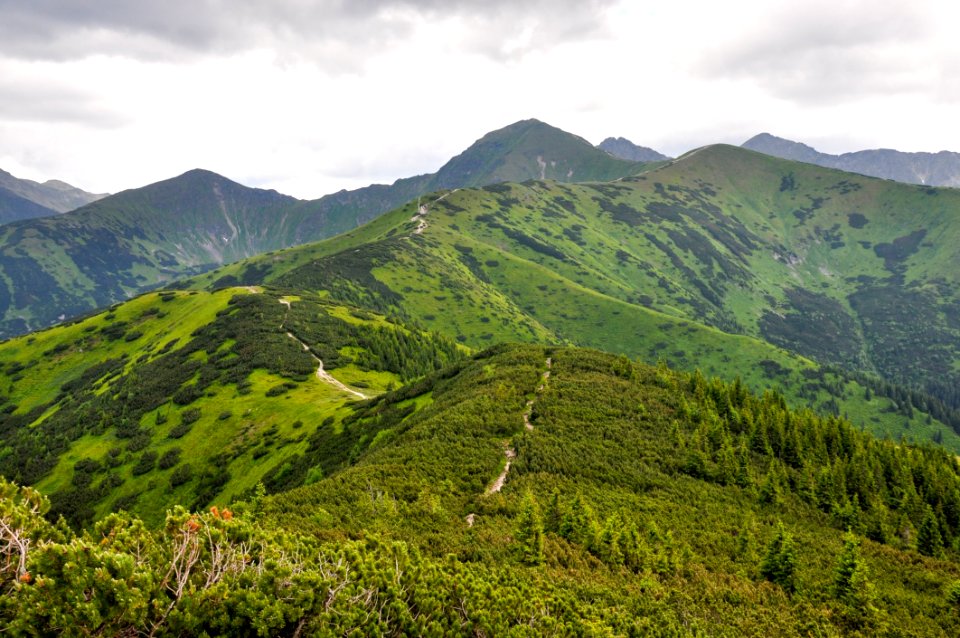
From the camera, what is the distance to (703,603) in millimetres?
29672

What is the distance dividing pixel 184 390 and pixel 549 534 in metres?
106

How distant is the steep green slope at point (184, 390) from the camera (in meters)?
82.4

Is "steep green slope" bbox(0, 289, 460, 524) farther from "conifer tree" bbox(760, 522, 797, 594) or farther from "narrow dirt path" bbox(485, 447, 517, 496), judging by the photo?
"conifer tree" bbox(760, 522, 797, 594)

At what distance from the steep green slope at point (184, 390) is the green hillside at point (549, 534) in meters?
24.8

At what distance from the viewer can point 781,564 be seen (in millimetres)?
34781

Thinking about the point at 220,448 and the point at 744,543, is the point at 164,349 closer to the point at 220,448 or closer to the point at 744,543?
the point at 220,448

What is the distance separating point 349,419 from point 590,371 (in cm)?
4222

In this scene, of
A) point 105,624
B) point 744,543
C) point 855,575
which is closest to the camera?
point 105,624

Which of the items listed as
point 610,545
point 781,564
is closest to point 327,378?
point 610,545

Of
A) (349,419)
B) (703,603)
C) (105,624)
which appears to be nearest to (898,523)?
(703,603)

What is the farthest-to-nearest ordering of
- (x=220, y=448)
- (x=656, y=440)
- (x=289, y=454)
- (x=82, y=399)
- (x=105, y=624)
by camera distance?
(x=82, y=399)
(x=220, y=448)
(x=289, y=454)
(x=656, y=440)
(x=105, y=624)

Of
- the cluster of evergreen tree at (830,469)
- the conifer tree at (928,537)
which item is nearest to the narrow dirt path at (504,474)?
the cluster of evergreen tree at (830,469)

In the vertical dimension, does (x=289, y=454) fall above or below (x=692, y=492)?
below

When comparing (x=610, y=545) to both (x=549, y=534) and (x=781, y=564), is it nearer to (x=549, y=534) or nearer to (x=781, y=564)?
(x=549, y=534)
